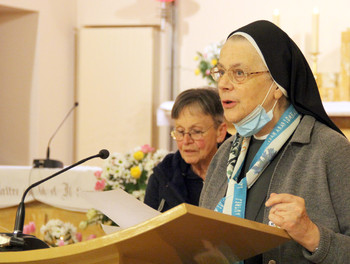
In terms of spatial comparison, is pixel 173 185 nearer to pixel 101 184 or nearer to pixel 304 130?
pixel 101 184

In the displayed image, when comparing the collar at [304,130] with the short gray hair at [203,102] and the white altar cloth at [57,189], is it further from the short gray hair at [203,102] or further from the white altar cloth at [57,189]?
the white altar cloth at [57,189]

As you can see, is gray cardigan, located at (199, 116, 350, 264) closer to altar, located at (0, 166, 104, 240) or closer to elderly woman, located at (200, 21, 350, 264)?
elderly woman, located at (200, 21, 350, 264)

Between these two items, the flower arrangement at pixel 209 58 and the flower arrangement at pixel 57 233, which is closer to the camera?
the flower arrangement at pixel 57 233

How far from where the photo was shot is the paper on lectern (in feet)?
6.22

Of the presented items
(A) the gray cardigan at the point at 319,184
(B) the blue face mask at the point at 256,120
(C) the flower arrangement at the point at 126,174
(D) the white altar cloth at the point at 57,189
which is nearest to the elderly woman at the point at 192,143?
(C) the flower arrangement at the point at 126,174

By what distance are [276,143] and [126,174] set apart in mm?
2359

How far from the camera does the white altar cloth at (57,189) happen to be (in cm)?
502

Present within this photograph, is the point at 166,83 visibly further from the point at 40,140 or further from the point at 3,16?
the point at 3,16

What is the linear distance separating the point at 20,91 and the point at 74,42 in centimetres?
89

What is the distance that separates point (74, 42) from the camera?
26.3 ft

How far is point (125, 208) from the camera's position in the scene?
1915 mm

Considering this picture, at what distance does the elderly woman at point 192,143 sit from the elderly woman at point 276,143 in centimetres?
110

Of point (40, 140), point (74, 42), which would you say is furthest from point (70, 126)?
point (74, 42)

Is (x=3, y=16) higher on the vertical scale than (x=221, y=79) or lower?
higher
